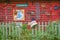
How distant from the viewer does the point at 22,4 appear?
884 cm

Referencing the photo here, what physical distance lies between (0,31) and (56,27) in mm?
1502

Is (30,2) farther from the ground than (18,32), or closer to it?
farther from the ground

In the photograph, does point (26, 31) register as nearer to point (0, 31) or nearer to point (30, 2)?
point (0, 31)

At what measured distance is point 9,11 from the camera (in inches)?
352

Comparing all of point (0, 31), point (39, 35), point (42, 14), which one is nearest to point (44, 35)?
point (39, 35)

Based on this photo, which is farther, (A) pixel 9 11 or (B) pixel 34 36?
(A) pixel 9 11

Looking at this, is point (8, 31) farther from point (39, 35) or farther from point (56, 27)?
point (56, 27)

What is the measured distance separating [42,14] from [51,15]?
1.19 ft

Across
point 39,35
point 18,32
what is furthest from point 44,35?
point 18,32

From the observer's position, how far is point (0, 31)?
6.04 m

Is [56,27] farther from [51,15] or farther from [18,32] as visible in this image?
[51,15]

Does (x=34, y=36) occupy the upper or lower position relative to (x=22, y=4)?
lower

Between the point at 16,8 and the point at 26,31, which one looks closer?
the point at 26,31

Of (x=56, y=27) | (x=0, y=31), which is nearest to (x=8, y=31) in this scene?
(x=0, y=31)
